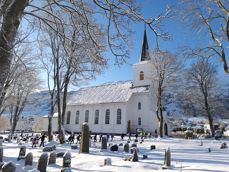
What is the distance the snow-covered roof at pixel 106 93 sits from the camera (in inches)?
1852

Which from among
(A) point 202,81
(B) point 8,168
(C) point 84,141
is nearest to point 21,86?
(C) point 84,141

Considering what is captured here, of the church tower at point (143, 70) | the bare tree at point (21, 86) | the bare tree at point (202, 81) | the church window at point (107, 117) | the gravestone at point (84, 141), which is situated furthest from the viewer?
the church tower at point (143, 70)

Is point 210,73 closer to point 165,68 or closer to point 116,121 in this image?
point 165,68

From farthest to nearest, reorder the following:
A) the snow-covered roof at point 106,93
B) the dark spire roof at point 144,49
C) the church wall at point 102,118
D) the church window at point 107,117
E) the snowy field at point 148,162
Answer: the dark spire roof at point 144,49 → the church window at point 107,117 → the snow-covered roof at point 106,93 → the church wall at point 102,118 → the snowy field at point 148,162

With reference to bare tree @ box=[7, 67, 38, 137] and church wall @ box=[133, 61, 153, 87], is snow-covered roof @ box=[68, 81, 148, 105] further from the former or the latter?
bare tree @ box=[7, 67, 38, 137]

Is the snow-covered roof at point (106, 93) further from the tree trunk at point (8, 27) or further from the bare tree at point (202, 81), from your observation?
the tree trunk at point (8, 27)

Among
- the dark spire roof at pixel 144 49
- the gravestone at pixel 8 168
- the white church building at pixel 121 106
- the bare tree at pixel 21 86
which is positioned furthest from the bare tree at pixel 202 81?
the gravestone at pixel 8 168

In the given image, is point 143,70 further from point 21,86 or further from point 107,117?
point 21,86

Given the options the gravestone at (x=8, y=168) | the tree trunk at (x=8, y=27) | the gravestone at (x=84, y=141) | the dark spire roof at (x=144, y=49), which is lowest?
the gravestone at (x=8, y=168)

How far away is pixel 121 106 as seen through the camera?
46.0 m

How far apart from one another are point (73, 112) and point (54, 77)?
30570 millimetres

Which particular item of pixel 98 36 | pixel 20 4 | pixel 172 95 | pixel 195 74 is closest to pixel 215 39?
pixel 98 36

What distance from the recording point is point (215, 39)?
15359 millimetres

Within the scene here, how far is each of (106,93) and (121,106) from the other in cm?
616
